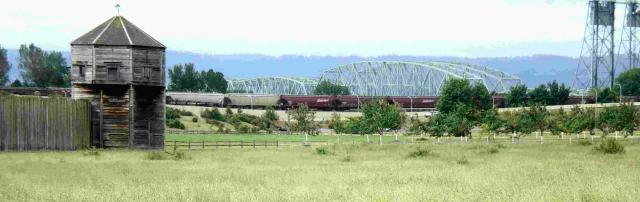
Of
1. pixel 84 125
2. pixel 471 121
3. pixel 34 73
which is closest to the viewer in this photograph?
pixel 84 125

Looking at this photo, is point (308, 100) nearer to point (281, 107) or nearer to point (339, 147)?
point (281, 107)

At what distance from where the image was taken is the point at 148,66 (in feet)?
207

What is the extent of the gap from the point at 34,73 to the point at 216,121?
156ft

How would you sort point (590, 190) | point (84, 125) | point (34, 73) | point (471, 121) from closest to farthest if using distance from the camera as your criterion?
point (590, 190)
point (84, 125)
point (471, 121)
point (34, 73)

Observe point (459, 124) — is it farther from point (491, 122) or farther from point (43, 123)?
point (43, 123)

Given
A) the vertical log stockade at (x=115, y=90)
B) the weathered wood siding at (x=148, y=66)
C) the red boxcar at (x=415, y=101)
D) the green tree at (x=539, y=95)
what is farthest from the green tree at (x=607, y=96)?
the vertical log stockade at (x=115, y=90)

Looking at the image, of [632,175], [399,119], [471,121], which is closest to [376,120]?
[399,119]

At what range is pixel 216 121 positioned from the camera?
431 feet

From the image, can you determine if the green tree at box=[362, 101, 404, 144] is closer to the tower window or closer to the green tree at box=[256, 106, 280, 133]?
the green tree at box=[256, 106, 280, 133]

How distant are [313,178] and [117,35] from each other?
2984 cm

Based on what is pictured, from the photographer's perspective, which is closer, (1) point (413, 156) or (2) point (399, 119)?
(1) point (413, 156)

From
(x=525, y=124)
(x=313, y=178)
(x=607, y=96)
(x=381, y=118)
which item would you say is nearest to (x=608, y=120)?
(x=525, y=124)

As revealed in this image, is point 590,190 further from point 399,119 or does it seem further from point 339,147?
point 399,119

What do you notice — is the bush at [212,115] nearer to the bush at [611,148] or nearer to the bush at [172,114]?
the bush at [172,114]
